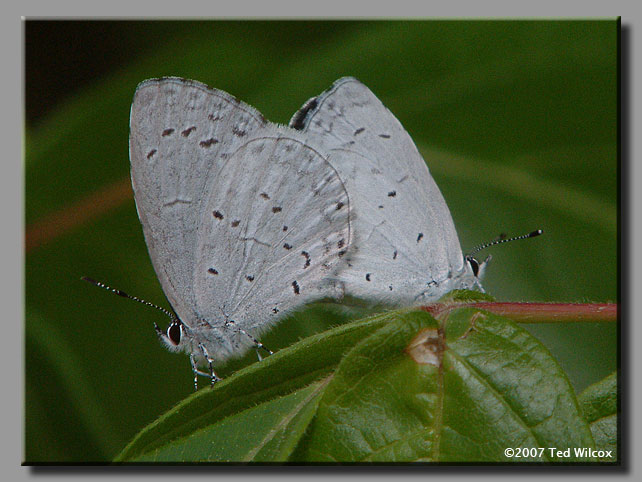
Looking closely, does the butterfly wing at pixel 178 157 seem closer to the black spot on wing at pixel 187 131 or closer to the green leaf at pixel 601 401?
the black spot on wing at pixel 187 131

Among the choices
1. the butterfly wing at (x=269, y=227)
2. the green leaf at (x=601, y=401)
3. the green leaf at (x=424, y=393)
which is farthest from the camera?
the butterfly wing at (x=269, y=227)

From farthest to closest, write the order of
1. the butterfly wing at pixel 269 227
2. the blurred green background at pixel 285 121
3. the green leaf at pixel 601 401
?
the blurred green background at pixel 285 121, the butterfly wing at pixel 269 227, the green leaf at pixel 601 401

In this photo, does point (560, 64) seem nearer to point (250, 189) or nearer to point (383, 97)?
point (383, 97)

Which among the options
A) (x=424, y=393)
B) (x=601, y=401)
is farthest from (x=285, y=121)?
(x=601, y=401)

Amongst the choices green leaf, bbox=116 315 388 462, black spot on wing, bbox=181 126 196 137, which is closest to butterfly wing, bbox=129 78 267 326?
black spot on wing, bbox=181 126 196 137

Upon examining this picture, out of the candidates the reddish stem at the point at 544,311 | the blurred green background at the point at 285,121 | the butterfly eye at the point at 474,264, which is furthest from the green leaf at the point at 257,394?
the butterfly eye at the point at 474,264

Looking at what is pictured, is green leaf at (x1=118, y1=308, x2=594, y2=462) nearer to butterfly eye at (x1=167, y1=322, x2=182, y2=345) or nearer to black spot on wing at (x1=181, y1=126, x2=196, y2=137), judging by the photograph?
butterfly eye at (x1=167, y1=322, x2=182, y2=345)

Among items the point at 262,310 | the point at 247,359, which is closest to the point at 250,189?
the point at 262,310
